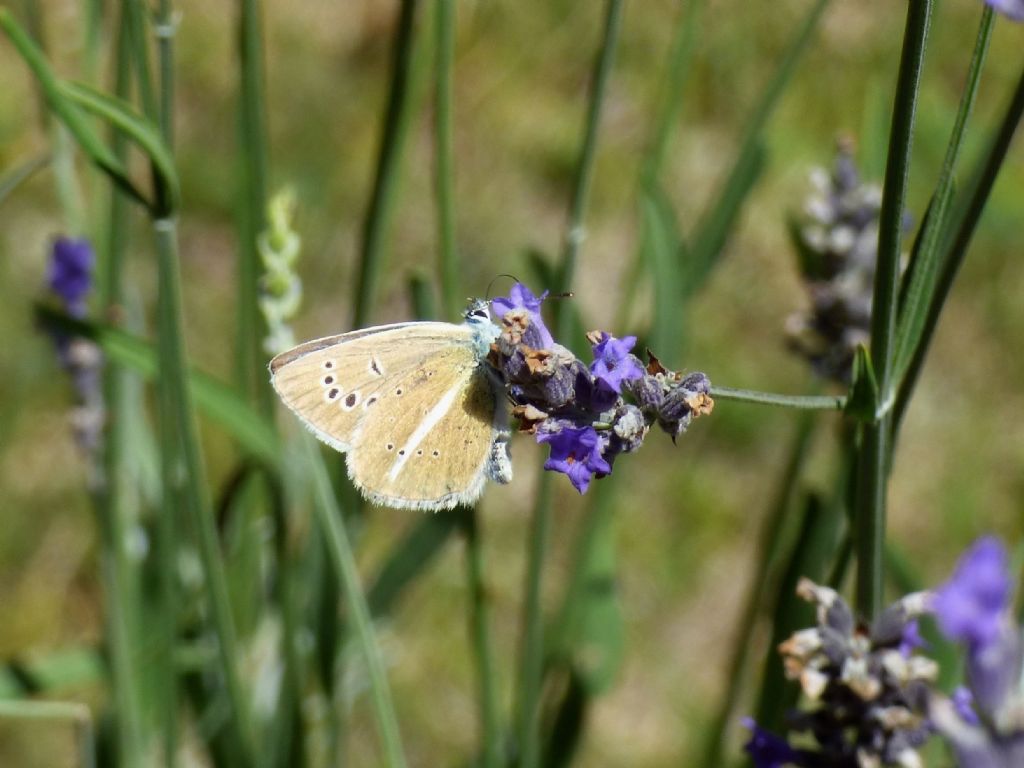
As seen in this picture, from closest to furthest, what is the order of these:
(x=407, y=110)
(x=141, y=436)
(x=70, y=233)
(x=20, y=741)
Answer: (x=407, y=110)
(x=70, y=233)
(x=141, y=436)
(x=20, y=741)

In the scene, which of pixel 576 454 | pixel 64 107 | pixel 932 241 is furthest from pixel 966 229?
pixel 64 107

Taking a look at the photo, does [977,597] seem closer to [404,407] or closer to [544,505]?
[404,407]

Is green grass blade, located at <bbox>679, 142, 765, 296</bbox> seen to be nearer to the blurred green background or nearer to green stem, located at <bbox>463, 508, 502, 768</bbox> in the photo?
green stem, located at <bbox>463, 508, 502, 768</bbox>

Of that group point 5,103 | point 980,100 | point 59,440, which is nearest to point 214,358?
point 59,440

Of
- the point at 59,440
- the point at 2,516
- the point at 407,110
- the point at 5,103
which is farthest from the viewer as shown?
the point at 5,103

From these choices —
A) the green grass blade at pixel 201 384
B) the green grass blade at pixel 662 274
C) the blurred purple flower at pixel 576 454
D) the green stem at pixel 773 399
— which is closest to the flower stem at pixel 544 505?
the green grass blade at pixel 662 274

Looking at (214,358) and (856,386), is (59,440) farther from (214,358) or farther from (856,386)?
(856,386)

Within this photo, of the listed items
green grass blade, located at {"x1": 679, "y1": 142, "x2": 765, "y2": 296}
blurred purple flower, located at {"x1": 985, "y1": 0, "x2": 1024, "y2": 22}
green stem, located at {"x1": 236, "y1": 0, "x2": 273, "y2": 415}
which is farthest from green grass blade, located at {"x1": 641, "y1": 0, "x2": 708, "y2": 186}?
blurred purple flower, located at {"x1": 985, "y1": 0, "x2": 1024, "y2": 22}
